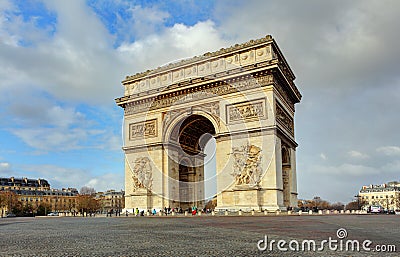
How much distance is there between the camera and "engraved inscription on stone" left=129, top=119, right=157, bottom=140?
99.3ft

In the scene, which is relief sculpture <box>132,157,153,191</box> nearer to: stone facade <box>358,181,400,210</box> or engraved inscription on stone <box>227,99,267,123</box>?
engraved inscription on stone <box>227,99,267,123</box>

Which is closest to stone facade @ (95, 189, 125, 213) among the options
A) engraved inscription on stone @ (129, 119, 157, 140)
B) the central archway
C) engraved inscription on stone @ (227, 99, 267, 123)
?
the central archway

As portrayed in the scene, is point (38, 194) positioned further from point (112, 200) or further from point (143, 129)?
point (143, 129)

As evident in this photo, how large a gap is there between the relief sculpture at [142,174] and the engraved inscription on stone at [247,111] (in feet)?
24.8

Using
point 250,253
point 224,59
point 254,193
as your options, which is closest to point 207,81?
point 224,59

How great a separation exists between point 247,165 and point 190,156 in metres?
8.47

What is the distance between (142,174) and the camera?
29.9 metres

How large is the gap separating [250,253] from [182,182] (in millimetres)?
26414

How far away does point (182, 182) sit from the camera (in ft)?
104

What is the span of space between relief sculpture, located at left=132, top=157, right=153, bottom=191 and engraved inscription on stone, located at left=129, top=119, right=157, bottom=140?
1.89 meters

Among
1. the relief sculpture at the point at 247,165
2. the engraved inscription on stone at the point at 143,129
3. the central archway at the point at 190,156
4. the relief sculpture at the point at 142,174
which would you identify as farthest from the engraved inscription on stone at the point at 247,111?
the relief sculpture at the point at 142,174

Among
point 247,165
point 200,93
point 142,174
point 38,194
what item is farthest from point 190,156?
point 38,194

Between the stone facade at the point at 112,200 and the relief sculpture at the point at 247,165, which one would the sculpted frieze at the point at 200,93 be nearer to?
the relief sculpture at the point at 247,165

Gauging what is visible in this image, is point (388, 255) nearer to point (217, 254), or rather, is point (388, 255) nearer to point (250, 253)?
point (250, 253)
